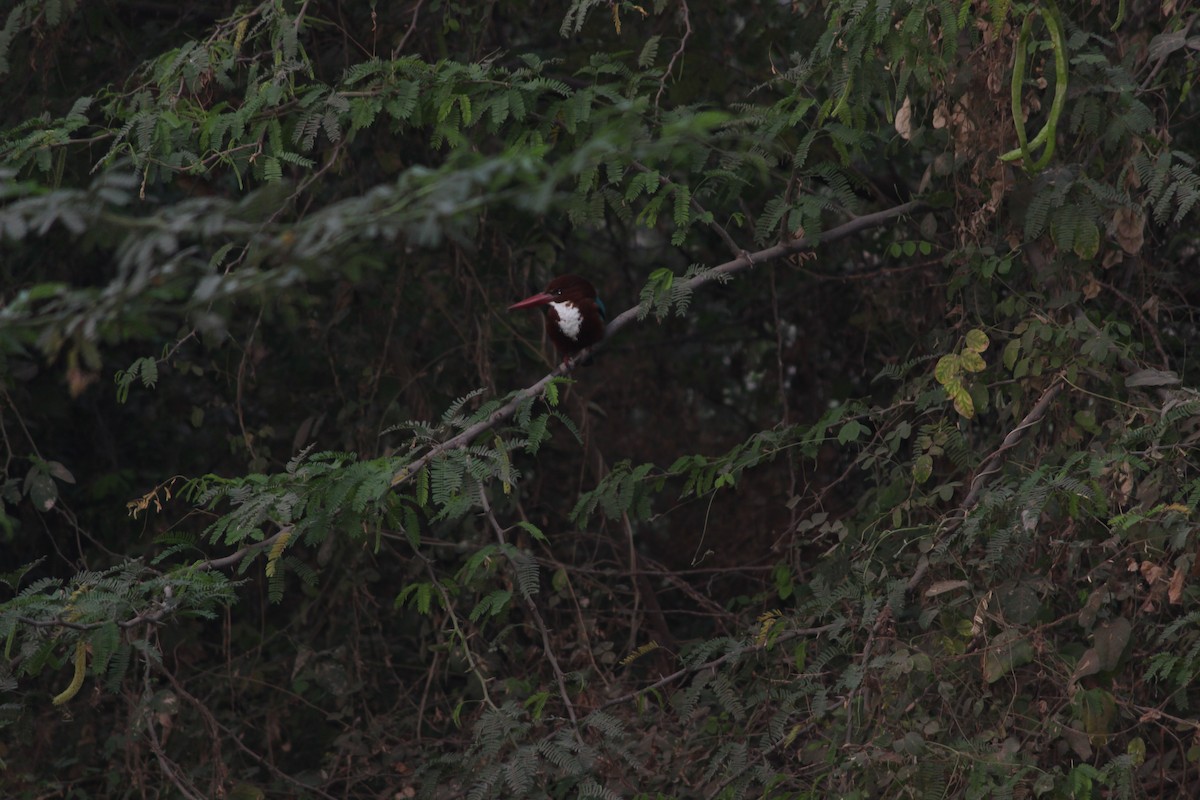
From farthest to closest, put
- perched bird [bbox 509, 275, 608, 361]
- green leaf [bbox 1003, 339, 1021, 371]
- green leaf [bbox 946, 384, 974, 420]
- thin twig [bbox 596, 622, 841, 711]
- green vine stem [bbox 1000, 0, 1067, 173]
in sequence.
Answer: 1. perched bird [bbox 509, 275, 608, 361]
2. thin twig [bbox 596, 622, 841, 711]
3. green leaf [bbox 1003, 339, 1021, 371]
4. green leaf [bbox 946, 384, 974, 420]
5. green vine stem [bbox 1000, 0, 1067, 173]

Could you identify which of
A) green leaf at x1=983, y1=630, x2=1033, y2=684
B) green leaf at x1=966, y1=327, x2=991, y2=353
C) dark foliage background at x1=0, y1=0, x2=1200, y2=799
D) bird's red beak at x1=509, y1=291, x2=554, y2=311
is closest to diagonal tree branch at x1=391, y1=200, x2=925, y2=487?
dark foliage background at x1=0, y1=0, x2=1200, y2=799

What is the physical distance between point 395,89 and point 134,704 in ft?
6.02

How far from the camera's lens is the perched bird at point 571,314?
3.88 m

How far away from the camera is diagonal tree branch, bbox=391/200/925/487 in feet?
10.1

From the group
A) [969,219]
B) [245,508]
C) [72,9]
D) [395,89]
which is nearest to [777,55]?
[969,219]

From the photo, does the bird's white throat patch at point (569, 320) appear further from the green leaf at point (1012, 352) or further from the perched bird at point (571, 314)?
the green leaf at point (1012, 352)

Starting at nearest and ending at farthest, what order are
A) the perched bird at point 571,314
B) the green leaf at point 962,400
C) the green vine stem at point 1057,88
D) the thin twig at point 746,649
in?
1. the green vine stem at point 1057,88
2. the green leaf at point 962,400
3. the thin twig at point 746,649
4. the perched bird at point 571,314

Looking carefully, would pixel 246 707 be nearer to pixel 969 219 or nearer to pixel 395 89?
pixel 395 89

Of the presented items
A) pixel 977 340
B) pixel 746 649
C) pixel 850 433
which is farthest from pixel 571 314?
pixel 977 340

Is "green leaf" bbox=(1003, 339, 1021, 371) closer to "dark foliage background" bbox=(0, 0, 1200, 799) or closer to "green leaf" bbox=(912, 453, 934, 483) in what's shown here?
"dark foliage background" bbox=(0, 0, 1200, 799)

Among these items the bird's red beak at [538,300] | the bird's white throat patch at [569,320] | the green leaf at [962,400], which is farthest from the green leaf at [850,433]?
the bird's red beak at [538,300]

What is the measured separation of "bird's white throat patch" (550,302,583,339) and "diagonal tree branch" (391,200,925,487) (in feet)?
0.20

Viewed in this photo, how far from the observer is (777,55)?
15.6ft

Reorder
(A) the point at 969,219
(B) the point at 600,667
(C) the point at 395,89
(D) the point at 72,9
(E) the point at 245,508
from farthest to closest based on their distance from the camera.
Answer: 1. (B) the point at 600,667
2. (D) the point at 72,9
3. (A) the point at 969,219
4. (C) the point at 395,89
5. (E) the point at 245,508
